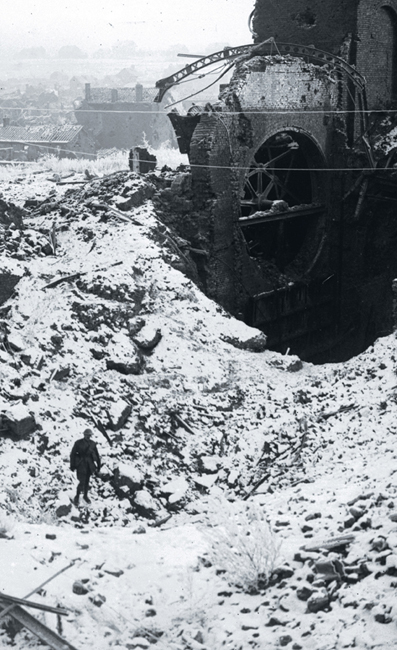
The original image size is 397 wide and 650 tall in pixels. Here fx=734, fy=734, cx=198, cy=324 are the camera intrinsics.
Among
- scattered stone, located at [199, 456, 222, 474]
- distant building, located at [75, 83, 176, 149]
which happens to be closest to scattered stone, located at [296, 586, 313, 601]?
scattered stone, located at [199, 456, 222, 474]

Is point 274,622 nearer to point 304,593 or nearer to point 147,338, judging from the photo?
point 304,593

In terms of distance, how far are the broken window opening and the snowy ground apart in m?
3.12

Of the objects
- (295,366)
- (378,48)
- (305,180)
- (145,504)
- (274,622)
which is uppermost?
(378,48)

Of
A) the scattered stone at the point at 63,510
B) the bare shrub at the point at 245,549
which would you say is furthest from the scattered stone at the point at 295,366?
the bare shrub at the point at 245,549

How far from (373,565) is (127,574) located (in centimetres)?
179

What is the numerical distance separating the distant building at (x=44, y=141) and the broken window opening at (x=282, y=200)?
772 inches

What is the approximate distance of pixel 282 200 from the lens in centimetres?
1505

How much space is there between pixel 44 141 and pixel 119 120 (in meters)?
7.51

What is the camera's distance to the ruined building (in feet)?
43.6

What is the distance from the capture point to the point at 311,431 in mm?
8633

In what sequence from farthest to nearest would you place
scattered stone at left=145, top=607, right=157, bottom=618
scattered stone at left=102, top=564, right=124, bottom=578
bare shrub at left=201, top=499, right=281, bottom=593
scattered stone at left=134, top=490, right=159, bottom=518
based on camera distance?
scattered stone at left=134, top=490, right=159, bottom=518, scattered stone at left=102, top=564, right=124, bottom=578, bare shrub at left=201, top=499, right=281, bottom=593, scattered stone at left=145, top=607, right=157, bottom=618

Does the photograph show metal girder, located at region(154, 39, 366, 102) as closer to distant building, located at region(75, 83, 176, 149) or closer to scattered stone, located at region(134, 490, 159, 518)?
scattered stone, located at region(134, 490, 159, 518)

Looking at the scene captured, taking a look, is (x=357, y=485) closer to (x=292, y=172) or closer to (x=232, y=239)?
(x=232, y=239)

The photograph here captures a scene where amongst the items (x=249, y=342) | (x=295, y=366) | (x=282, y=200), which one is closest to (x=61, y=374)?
(x=249, y=342)
